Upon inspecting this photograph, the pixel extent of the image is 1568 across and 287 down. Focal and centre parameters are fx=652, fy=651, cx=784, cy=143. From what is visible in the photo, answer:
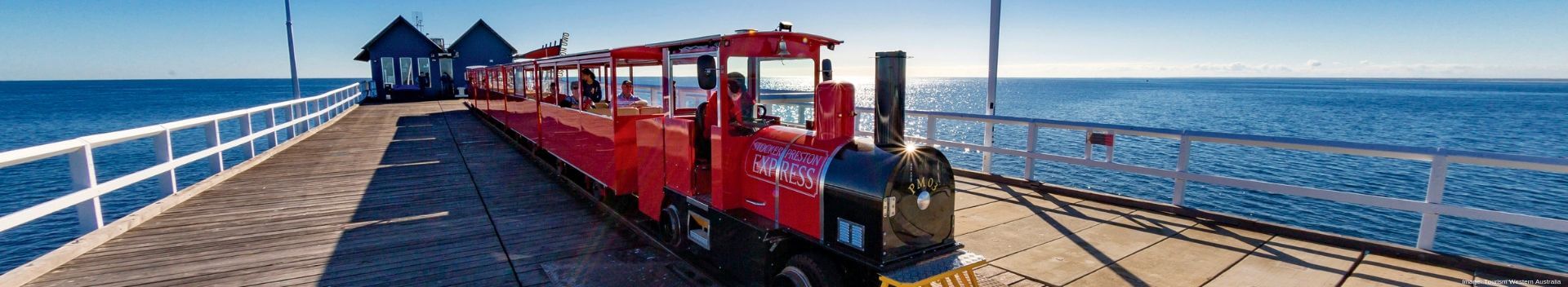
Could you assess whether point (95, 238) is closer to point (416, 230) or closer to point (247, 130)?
point (416, 230)

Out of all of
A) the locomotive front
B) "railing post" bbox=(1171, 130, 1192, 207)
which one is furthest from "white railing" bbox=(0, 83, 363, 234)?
"railing post" bbox=(1171, 130, 1192, 207)

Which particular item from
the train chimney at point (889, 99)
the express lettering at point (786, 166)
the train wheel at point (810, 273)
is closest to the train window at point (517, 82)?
the express lettering at point (786, 166)

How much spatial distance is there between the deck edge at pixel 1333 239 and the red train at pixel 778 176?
11.9 ft

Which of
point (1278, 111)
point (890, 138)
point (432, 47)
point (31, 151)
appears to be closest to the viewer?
point (890, 138)

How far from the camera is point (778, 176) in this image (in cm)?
449

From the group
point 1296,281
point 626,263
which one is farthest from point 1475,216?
point 626,263

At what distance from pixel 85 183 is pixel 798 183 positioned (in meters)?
6.11

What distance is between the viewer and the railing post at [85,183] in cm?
539

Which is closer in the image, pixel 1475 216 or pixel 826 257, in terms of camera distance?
pixel 826 257

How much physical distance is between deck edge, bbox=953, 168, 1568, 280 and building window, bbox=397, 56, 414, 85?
30406 mm

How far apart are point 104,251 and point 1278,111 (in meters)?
76.3

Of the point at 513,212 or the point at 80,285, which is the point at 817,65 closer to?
the point at 513,212

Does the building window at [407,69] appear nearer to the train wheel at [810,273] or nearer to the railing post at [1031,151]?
the railing post at [1031,151]

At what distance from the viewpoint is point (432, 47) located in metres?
30.7
